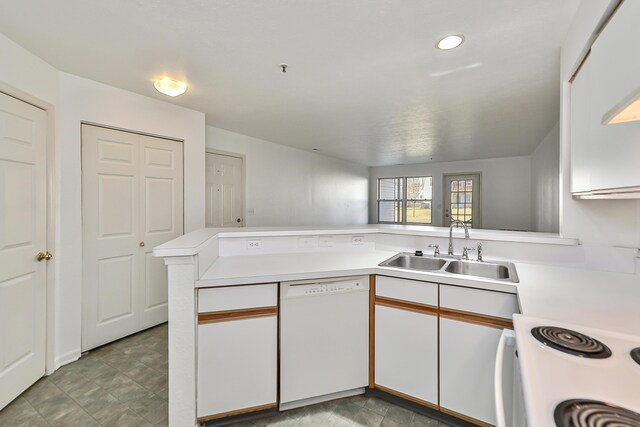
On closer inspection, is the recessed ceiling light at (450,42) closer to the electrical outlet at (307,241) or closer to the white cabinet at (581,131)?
the white cabinet at (581,131)

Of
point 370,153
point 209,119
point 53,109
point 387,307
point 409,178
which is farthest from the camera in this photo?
point 409,178

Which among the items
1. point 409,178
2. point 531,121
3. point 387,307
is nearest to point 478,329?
point 387,307

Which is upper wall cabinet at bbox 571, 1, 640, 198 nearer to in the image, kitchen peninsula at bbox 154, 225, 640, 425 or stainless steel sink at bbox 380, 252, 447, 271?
kitchen peninsula at bbox 154, 225, 640, 425

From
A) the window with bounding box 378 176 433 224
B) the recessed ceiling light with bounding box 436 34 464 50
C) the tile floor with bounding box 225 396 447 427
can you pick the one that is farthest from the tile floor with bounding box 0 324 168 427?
the window with bounding box 378 176 433 224

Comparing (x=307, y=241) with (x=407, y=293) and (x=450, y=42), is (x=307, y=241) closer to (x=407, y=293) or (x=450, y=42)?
(x=407, y=293)

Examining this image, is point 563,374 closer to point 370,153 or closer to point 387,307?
point 387,307

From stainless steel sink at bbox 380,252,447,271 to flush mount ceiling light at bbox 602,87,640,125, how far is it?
1419 mm

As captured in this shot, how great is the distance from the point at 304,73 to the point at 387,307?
1927 mm

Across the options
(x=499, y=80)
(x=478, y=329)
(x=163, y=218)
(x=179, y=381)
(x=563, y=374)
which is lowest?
(x=179, y=381)

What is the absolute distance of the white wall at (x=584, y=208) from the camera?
154 centimetres

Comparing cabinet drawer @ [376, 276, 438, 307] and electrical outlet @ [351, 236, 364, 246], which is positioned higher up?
electrical outlet @ [351, 236, 364, 246]

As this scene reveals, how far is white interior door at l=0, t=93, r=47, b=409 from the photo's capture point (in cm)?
183

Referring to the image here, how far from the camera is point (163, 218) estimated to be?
9.87 ft

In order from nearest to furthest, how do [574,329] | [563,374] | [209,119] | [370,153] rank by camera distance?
1. [563,374]
2. [574,329]
3. [209,119]
4. [370,153]
